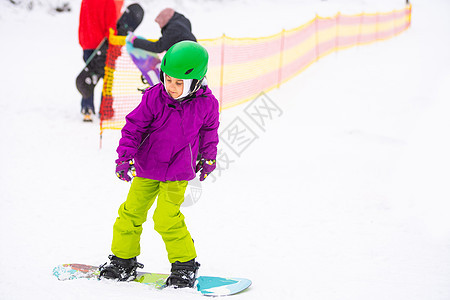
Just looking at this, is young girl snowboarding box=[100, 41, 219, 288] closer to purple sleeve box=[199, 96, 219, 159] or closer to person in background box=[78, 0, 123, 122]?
purple sleeve box=[199, 96, 219, 159]

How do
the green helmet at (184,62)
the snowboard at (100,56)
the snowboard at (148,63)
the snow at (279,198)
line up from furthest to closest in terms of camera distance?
1. the snowboard at (100,56)
2. the snowboard at (148,63)
3. the snow at (279,198)
4. the green helmet at (184,62)

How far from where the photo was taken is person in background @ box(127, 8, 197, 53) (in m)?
6.23

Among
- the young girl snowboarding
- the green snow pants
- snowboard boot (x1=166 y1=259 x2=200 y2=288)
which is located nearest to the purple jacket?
the young girl snowboarding

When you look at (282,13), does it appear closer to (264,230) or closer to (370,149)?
(370,149)

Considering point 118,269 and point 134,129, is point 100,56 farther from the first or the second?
point 118,269

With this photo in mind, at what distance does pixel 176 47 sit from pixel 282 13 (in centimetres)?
2491

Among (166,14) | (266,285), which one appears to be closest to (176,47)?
(266,285)

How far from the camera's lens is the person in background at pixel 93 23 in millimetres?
7211

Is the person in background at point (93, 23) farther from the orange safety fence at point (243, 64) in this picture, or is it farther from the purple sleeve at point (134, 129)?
the purple sleeve at point (134, 129)

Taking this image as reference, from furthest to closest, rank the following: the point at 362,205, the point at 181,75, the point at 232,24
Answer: the point at 232,24 < the point at 362,205 < the point at 181,75

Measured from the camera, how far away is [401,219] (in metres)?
4.76

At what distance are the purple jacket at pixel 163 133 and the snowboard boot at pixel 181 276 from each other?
2.11ft

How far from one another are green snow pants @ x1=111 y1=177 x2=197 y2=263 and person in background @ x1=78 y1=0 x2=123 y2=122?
15.2 ft

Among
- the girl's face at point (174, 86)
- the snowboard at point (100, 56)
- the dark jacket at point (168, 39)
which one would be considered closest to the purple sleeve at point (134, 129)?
the girl's face at point (174, 86)
